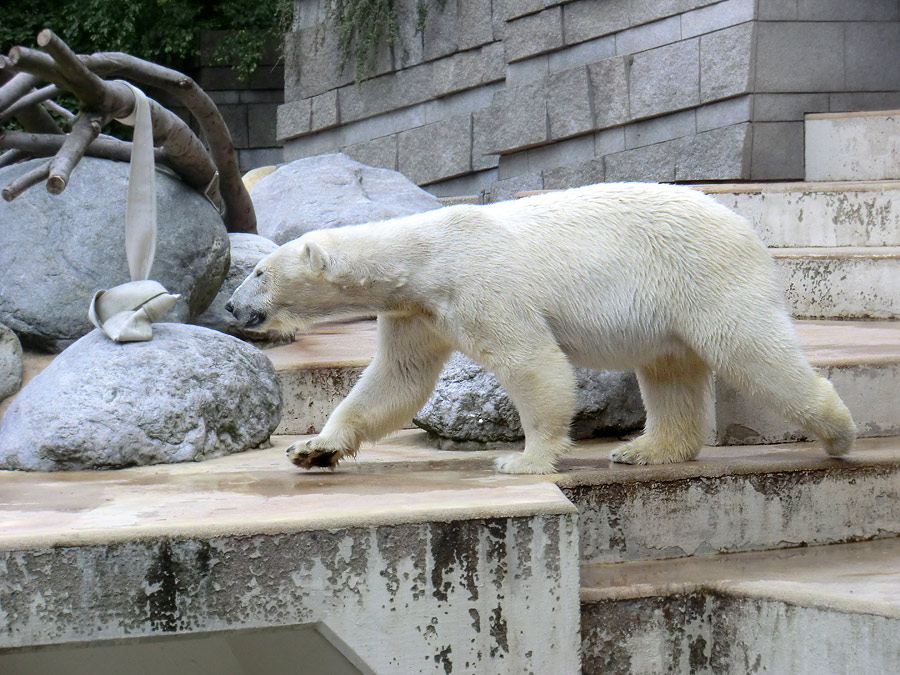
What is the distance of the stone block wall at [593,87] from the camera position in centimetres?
765

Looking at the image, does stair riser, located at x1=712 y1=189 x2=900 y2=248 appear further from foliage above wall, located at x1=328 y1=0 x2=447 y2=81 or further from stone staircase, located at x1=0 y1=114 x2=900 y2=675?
foliage above wall, located at x1=328 y1=0 x2=447 y2=81

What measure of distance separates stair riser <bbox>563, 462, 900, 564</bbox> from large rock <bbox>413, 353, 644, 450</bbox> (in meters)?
0.88

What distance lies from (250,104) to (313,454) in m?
12.1

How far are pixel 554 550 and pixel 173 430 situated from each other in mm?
1714

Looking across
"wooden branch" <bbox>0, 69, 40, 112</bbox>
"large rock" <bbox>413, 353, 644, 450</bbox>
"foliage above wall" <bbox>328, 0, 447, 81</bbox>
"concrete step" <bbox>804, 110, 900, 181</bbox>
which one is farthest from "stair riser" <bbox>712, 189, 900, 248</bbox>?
"foliage above wall" <bbox>328, 0, 447, 81</bbox>

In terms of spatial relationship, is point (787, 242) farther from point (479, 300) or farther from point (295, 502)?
point (295, 502)

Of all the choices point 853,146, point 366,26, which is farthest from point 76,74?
point 366,26

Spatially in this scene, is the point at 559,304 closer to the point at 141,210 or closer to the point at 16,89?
the point at 141,210

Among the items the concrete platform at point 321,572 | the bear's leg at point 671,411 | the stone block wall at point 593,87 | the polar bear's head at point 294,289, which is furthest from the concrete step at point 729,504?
the stone block wall at point 593,87

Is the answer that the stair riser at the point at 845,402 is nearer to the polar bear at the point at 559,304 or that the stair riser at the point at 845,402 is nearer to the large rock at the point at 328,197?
the polar bear at the point at 559,304

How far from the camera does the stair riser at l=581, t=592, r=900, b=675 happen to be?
2.76 metres

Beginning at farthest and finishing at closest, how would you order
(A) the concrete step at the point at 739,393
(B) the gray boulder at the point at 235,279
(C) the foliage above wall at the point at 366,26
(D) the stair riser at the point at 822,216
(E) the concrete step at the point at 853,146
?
(C) the foliage above wall at the point at 366,26
(E) the concrete step at the point at 853,146
(D) the stair riser at the point at 822,216
(B) the gray boulder at the point at 235,279
(A) the concrete step at the point at 739,393

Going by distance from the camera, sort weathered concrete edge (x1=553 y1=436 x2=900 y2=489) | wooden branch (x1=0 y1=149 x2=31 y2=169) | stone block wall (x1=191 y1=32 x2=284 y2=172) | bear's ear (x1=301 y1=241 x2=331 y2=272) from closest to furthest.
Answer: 1. weathered concrete edge (x1=553 y1=436 x2=900 y2=489)
2. bear's ear (x1=301 y1=241 x2=331 y2=272)
3. wooden branch (x1=0 y1=149 x2=31 y2=169)
4. stone block wall (x1=191 y1=32 x2=284 y2=172)

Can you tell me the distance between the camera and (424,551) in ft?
8.82
